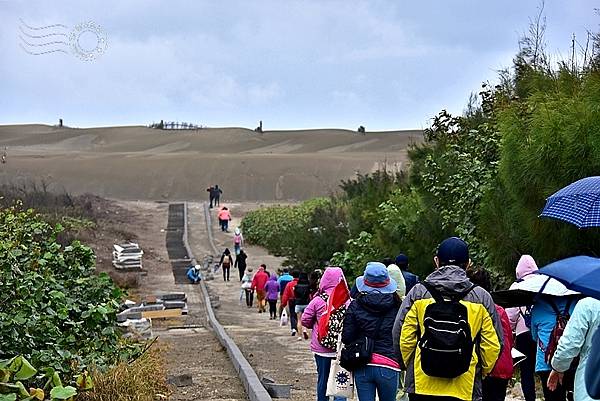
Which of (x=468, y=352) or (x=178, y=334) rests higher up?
(x=468, y=352)

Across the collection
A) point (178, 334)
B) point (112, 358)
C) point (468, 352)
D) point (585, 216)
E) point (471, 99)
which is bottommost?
point (178, 334)

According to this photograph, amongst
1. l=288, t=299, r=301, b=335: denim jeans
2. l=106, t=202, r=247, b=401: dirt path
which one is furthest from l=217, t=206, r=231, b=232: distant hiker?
l=288, t=299, r=301, b=335: denim jeans

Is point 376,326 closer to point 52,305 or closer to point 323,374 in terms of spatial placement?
point 323,374

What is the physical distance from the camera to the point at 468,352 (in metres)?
5.94

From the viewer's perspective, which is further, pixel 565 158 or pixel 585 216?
pixel 565 158

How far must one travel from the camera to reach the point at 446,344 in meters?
5.92

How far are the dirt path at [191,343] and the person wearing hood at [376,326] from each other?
356 centimetres

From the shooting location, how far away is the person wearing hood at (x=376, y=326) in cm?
718

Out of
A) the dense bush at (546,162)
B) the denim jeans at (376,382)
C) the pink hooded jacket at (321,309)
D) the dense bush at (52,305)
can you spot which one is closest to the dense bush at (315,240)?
the dense bush at (546,162)

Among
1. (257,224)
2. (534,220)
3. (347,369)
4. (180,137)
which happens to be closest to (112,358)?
(347,369)

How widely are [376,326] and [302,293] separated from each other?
10.9 meters

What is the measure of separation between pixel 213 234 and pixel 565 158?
39.0m

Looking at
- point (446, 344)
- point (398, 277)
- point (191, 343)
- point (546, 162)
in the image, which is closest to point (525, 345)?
point (398, 277)

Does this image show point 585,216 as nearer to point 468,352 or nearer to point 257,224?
point 468,352
